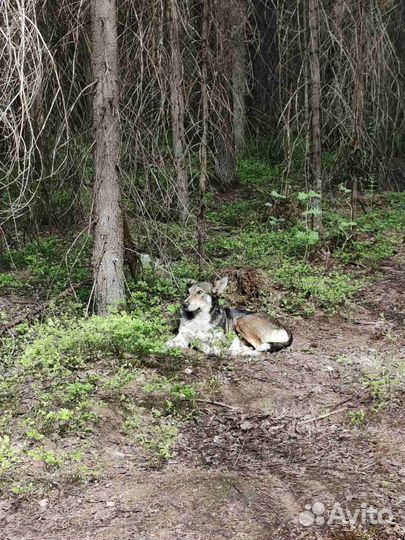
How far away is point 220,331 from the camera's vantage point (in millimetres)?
6859

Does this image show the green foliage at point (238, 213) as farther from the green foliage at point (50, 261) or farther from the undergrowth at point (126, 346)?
the green foliage at point (50, 261)

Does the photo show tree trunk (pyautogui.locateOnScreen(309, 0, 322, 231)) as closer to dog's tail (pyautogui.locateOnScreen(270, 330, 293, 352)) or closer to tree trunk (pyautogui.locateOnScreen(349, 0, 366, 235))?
tree trunk (pyautogui.locateOnScreen(349, 0, 366, 235))

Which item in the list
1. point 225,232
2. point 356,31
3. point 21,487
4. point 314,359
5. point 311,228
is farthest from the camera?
point 225,232

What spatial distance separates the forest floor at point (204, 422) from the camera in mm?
4121

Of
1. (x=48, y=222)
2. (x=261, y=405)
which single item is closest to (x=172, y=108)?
(x=48, y=222)

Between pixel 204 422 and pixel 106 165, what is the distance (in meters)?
3.09

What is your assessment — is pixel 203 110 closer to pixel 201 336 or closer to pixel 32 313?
pixel 201 336

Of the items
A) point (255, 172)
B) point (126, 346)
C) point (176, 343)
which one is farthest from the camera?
point (255, 172)

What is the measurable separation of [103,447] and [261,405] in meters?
1.57

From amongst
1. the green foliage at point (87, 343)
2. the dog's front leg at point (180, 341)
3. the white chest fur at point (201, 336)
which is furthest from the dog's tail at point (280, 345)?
the green foliage at point (87, 343)

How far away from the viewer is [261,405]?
570 cm

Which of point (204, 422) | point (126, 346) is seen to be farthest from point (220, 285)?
point (204, 422)

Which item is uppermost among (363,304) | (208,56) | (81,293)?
(208,56)

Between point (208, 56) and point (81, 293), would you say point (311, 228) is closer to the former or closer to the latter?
point (208, 56)
